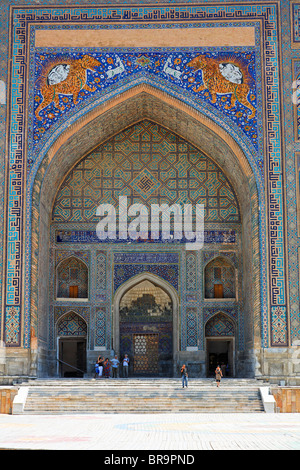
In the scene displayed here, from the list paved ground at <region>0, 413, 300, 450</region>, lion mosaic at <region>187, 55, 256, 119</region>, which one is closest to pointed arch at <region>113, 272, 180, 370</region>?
lion mosaic at <region>187, 55, 256, 119</region>

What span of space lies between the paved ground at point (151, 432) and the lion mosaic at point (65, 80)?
540 centimetres

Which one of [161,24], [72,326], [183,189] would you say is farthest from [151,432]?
[161,24]

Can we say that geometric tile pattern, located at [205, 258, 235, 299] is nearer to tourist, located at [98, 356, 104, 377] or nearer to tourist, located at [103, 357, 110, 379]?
tourist, located at [103, 357, 110, 379]

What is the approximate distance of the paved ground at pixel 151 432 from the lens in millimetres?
5633

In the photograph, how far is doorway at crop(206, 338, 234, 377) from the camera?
13328 millimetres

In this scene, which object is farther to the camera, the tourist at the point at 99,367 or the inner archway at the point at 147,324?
the inner archway at the point at 147,324

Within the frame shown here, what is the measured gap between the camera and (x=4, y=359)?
11.6m

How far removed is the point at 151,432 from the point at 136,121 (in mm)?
7882

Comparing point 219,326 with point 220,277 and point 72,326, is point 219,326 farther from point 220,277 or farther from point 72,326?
point 72,326

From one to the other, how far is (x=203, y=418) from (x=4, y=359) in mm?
3967

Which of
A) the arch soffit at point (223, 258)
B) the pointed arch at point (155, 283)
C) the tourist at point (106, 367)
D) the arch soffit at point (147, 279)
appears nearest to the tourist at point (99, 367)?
the tourist at point (106, 367)

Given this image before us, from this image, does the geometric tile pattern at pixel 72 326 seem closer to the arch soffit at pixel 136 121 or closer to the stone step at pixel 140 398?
the arch soffit at pixel 136 121

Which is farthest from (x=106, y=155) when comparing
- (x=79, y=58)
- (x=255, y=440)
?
(x=255, y=440)
